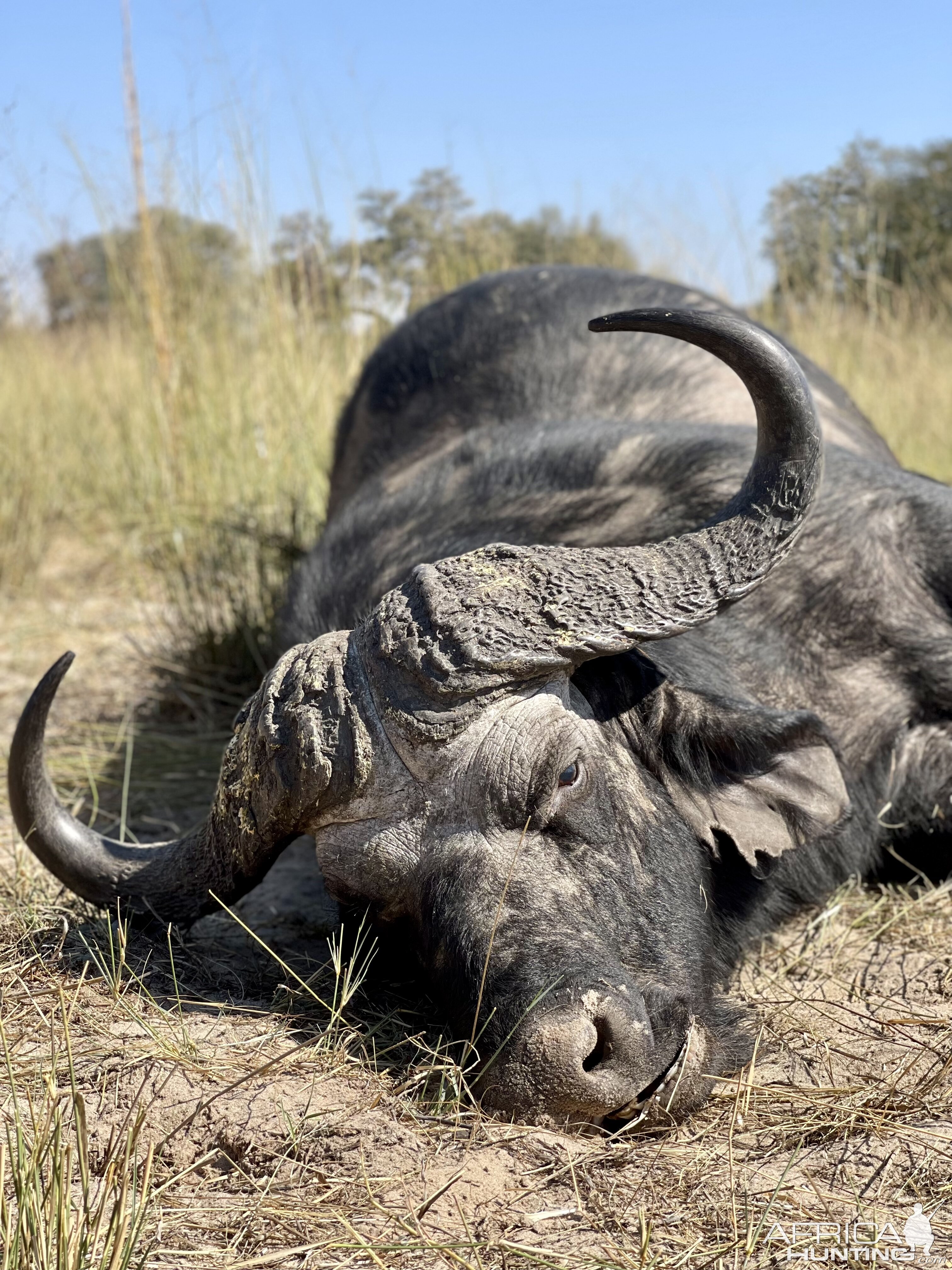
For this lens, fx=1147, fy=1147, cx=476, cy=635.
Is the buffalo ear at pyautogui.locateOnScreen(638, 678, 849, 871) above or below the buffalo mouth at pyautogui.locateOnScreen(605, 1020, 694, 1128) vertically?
above

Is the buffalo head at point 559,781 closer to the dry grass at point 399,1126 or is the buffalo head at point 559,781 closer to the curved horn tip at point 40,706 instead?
the curved horn tip at point 40,706

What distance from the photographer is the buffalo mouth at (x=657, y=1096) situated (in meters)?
2.10

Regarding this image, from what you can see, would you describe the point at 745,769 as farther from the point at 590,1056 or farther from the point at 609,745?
the point at 590,1056

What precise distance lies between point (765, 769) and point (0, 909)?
198cm

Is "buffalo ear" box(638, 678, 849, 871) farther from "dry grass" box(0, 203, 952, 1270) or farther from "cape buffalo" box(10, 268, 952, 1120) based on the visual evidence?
"dry grass" box(0, 203, 952, 1270)

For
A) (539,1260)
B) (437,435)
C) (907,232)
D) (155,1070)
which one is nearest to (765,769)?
(539,1260)

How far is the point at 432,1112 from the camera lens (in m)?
2.14

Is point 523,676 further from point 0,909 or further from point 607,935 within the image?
point 0,909

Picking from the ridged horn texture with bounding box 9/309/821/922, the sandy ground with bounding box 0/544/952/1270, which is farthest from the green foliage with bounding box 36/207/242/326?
the ridged horn texture with bounding box 9/309/821/922

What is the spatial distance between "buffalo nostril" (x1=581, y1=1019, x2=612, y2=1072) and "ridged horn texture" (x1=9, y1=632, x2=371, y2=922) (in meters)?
0.64

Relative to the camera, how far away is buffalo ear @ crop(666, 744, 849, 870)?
2.53 meters

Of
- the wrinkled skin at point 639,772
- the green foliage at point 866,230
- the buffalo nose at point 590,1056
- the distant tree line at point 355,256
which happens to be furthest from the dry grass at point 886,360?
the buffalo nose at point 590,1056

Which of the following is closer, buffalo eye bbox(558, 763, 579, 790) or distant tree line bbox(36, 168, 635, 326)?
buffalo eye bbox(558, 763, 579, 790)

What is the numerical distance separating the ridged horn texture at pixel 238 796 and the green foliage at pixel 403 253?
4.75m
